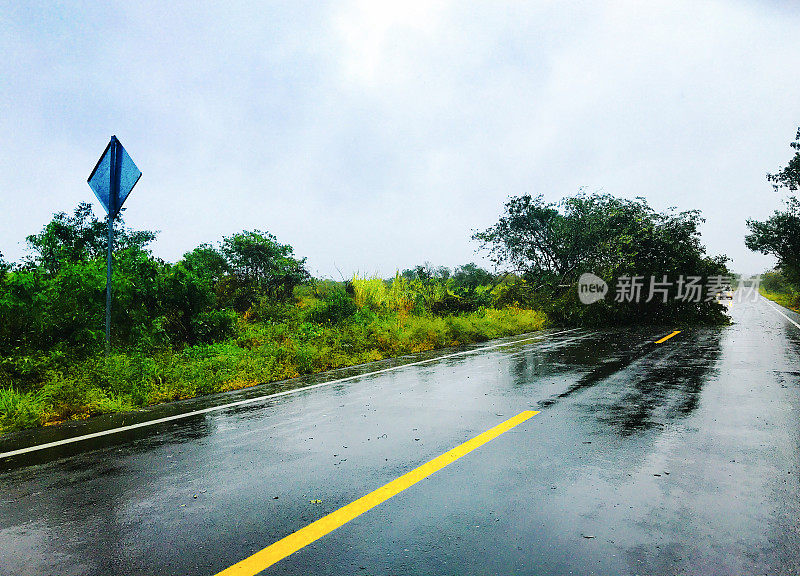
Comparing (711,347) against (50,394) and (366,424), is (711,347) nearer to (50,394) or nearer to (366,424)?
(366,424)

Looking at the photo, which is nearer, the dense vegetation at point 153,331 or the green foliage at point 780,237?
the dense vegetation at point 153,331

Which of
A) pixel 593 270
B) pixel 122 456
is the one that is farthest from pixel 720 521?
pixel 593 270

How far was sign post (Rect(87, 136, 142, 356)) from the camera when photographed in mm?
8117

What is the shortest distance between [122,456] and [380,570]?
3188 millimetres

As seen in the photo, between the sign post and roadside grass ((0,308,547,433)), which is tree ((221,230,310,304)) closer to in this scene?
roadside grass ((0,308,547,433))

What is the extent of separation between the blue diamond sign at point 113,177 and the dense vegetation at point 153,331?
171 cm

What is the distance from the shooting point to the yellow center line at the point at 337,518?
2.74 meters

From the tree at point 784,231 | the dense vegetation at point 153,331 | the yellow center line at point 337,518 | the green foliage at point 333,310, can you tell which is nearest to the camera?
the yellow center line at point 337,518

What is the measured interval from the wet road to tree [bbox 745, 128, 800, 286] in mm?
42150

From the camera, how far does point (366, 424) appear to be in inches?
228

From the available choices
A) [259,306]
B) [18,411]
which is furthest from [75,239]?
[18,411]

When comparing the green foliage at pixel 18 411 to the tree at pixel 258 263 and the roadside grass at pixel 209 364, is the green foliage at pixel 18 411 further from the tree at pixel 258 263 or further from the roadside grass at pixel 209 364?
the tree at pixel 258 263

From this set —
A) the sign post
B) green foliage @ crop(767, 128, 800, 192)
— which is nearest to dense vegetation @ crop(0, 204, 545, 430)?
the sign post

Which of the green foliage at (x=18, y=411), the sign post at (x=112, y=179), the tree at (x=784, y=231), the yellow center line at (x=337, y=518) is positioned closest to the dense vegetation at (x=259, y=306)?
the green foliage at (x=18, y=411)
